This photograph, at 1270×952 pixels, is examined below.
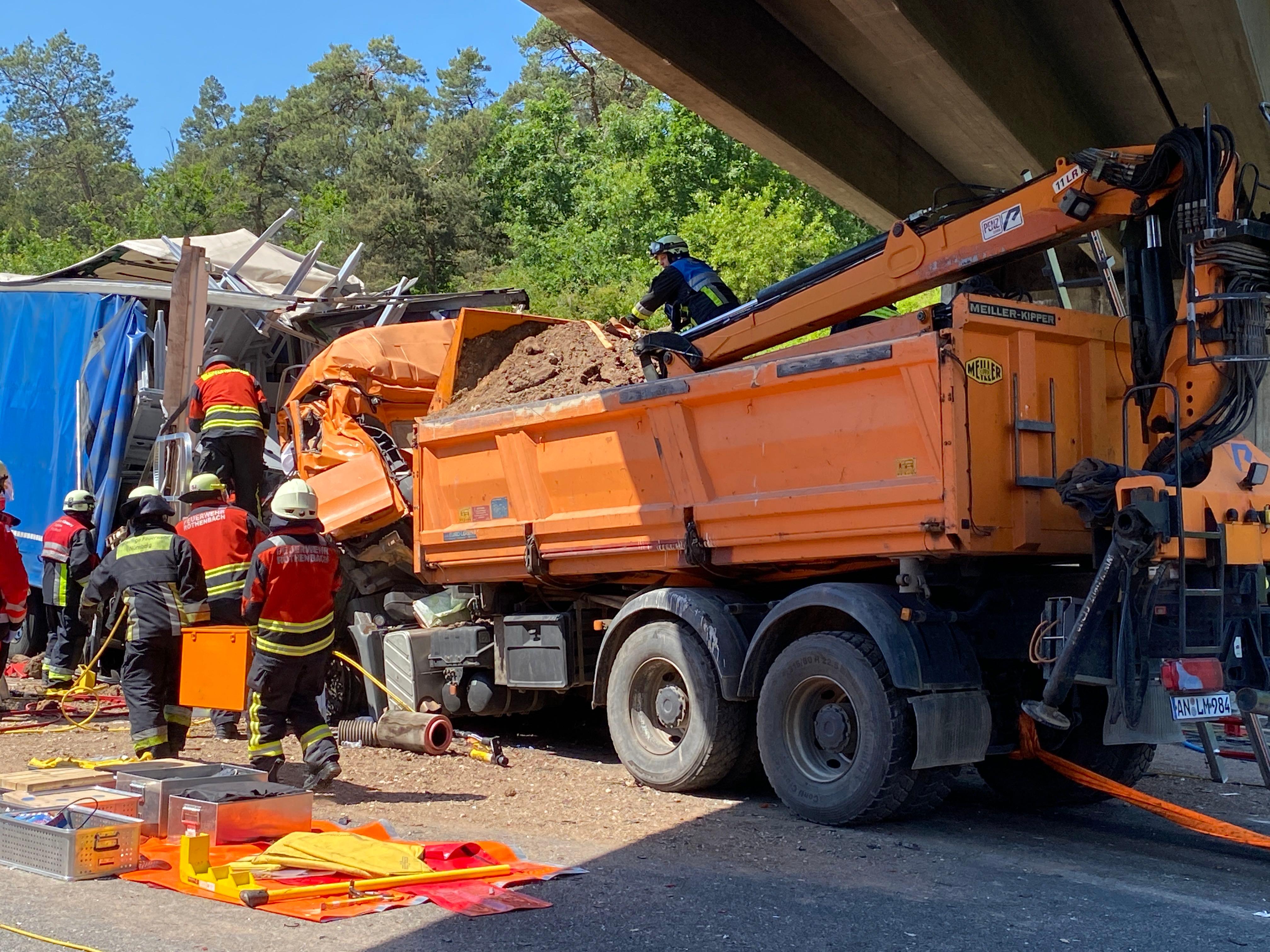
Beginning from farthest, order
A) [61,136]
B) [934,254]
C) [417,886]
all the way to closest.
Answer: [61,136] < [934,254] < [417,886]

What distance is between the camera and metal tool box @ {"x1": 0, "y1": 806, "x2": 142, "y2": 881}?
5191mm

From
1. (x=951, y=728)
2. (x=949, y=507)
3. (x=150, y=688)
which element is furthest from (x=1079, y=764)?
(x=150, y=688)

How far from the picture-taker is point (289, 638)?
7281 millimetres

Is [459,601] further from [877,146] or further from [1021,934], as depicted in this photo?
[1021,934]

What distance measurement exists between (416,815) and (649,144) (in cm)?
2542

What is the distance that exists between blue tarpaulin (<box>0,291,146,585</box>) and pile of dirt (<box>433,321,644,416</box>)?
3.84m

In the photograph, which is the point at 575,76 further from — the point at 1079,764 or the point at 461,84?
the point at 1079,764

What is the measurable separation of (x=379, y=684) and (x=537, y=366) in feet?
8.14

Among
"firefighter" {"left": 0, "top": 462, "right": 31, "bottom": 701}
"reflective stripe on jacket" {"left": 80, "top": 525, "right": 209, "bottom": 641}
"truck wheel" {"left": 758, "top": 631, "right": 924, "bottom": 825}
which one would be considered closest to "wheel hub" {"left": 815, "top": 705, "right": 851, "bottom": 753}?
"truck wheel" {"left": 758, "top": 631, "right": 924, "bottom": 825}

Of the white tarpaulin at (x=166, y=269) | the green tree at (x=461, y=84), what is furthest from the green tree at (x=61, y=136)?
the white tarpaulin at (x=166, y=269)

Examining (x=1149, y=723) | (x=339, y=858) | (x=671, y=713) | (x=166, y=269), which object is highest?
(x=166, y=269)

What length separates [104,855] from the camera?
525cm

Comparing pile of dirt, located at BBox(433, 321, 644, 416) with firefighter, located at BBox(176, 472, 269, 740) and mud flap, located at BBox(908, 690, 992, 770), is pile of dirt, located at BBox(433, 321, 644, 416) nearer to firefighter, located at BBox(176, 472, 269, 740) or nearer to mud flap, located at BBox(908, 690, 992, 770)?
firefighter, located at BBox(176, 472, 269, 740)

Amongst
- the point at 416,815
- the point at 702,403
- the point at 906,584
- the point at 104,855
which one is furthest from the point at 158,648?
the point at 906,584
